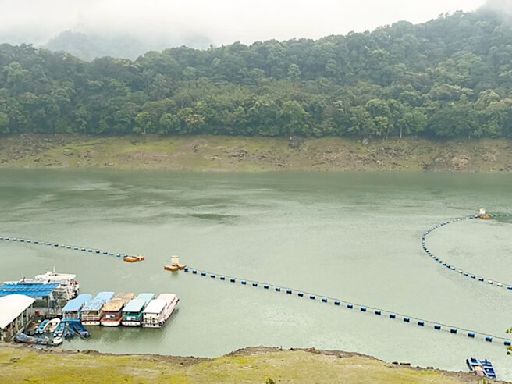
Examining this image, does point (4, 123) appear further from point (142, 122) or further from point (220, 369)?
point (220, 369)

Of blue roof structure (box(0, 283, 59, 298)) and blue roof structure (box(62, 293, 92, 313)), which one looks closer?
blue roof structure (box(62, 293, 92, 313))

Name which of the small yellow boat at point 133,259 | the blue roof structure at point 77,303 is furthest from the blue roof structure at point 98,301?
the small yellow boat at point 133,259

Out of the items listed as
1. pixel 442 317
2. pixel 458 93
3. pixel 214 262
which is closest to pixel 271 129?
pixel 458 93

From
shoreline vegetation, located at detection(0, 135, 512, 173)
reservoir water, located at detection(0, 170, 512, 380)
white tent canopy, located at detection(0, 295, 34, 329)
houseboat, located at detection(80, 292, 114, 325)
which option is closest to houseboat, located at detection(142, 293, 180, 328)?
reservoir water, located at detection(0, 170, 512, 380)

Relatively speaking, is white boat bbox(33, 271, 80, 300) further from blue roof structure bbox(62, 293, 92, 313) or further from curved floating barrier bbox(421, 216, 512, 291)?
curved floating barrier bbox(421, 216, 512, 291)

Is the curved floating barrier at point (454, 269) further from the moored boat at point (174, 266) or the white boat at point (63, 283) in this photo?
the white boat at point (63, 283)

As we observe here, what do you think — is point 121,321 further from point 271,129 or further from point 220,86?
point 220,86
